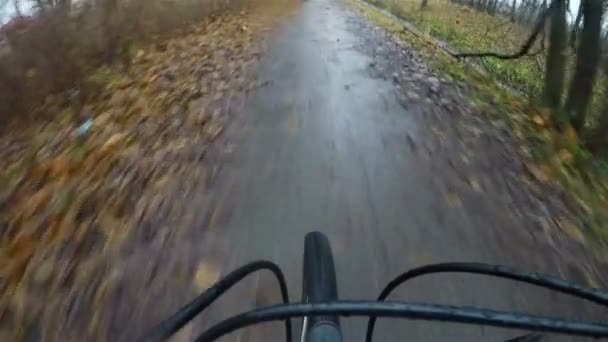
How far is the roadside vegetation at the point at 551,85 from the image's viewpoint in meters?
3.99

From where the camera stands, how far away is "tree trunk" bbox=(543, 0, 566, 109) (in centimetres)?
570

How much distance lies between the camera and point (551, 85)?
5809 millimetres

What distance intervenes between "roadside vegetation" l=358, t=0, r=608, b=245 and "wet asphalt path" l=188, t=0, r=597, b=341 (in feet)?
2.49

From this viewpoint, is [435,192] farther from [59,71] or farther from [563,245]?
[59,71]

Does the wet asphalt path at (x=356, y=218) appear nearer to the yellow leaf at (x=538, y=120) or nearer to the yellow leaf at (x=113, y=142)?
the yellow leaf at (x=113, y=142)

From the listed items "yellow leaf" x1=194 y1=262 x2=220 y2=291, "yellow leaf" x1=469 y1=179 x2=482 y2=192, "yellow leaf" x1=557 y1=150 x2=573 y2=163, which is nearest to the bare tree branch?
"yellow leaf" x1=557 y1=150 x2=573 y2=163

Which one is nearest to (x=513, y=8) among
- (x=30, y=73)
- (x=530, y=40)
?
(x=530, y=40)

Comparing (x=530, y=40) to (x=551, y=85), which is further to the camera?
(x=530, y=40)

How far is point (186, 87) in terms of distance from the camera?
578 centimetres

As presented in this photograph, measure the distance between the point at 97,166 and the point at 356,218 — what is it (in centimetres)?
207

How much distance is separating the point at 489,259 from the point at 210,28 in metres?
7.27

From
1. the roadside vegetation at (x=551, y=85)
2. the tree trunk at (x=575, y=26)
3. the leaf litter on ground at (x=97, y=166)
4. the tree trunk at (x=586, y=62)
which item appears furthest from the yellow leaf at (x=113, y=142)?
the tree trunk at (x=575, y=26)

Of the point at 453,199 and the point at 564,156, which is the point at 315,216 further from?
the point at 564,156

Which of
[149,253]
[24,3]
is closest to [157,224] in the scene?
[149,253]
